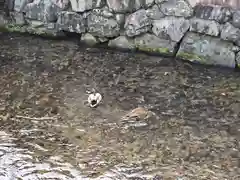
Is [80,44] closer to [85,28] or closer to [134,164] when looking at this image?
[85,28]

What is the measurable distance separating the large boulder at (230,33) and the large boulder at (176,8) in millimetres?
529

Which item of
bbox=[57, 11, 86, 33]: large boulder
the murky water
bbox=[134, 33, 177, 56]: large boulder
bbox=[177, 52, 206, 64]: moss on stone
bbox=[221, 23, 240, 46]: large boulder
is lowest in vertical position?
the murky water

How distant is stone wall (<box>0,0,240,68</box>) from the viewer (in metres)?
5.53

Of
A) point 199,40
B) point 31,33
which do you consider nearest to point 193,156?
point 199,40

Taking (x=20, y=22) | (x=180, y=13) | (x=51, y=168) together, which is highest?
(x=180, y=13)

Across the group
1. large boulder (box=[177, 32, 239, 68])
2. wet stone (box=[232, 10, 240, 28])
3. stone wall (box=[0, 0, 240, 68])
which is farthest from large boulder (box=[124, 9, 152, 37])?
wet stone (box=[232, 10, 240, 28])

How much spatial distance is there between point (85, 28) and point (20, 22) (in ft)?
4.10

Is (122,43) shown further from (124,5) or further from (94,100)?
(94,100)

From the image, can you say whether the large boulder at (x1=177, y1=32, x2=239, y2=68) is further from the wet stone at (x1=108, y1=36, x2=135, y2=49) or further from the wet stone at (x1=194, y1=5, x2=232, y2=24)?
the wet stone at (x1=108, y1=36, x2=135, y2=49)

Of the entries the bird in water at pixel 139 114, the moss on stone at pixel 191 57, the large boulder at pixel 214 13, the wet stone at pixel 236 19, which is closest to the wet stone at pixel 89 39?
the moss on stone at pixel 191 57

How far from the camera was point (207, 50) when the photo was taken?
5680mm

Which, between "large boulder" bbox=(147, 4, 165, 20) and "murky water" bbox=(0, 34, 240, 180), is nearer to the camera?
"murky water" bbox=(0, 34, 240, 180)

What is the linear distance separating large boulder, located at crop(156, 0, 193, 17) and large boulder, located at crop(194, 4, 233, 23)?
115mm

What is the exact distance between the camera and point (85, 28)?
6.48m
